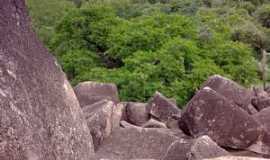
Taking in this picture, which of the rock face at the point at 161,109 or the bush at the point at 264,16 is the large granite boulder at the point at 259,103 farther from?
the bush at the point at 264,16

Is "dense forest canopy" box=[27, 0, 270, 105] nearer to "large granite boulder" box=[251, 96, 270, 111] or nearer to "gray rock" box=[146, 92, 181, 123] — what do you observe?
"large granite boulder" box=[251, 96, 270, 111]

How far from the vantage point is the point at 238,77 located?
22.7 m

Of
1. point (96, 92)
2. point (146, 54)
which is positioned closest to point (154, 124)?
point (96, 92)

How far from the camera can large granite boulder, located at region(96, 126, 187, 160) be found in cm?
950

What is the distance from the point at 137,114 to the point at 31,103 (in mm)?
7666

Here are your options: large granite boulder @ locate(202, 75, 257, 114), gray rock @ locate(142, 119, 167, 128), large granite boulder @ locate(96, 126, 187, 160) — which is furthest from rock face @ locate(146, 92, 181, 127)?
large granite boulder @ locate(96, 126, 187, 160)

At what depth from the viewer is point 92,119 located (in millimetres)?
9852

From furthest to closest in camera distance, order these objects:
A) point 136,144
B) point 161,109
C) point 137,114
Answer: point 137,114, point 161,109, point 136,144

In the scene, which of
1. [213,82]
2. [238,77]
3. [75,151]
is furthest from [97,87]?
[238,77]

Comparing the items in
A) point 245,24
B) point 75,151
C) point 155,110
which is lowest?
point 245,24

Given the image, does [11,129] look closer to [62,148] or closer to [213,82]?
[62,148]

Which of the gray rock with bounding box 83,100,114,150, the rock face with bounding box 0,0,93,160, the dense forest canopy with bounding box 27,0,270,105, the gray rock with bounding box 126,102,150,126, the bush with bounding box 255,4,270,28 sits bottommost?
the bush with bounding box 255,4,270,28

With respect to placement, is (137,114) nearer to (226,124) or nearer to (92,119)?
(92,119)

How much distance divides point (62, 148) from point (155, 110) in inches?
284
